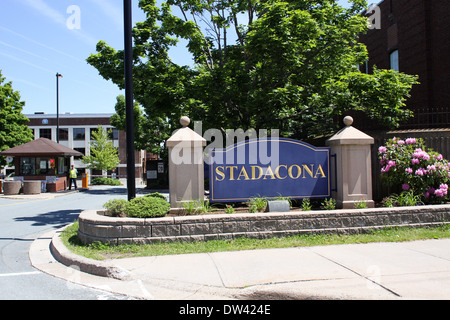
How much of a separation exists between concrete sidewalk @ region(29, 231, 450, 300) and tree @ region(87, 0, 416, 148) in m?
4.99

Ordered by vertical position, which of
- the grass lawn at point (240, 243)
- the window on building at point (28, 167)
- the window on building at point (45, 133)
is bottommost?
the grass lawn at point (240, 243)

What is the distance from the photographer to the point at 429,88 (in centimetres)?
1482

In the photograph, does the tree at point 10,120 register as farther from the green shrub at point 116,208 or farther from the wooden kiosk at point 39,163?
the green shrub at point 116,208

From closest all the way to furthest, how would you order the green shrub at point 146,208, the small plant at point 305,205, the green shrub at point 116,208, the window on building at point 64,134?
the green shrub at point 146,208, the green shrub at point 116,208, the small plant at point 305,205, the window on building at point 64,134

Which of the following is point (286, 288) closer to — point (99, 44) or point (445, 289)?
point (445, 289)

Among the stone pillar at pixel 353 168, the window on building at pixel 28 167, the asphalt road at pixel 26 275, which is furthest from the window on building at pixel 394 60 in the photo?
the window on building at pixel 28 167

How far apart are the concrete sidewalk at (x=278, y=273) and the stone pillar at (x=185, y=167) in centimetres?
186

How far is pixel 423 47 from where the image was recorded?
1510 cm

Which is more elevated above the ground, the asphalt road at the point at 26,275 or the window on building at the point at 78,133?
the window on building at the point at 78,133

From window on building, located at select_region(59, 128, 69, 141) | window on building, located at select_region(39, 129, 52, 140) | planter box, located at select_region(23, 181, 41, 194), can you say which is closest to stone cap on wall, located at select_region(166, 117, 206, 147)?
planter box, located at select_region(23, 181, 41, 194)

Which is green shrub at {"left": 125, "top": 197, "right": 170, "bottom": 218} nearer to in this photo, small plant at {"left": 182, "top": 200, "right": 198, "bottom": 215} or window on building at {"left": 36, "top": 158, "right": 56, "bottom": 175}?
small plant at {"left": 182, "top": 200, "right": 198, "bottom": 215}

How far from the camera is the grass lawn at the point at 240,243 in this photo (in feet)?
20.0

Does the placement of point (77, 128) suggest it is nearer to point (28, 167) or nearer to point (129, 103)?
point (28, 167)

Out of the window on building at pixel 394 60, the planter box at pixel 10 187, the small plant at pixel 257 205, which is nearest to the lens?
the small plant at pixel 257 205
